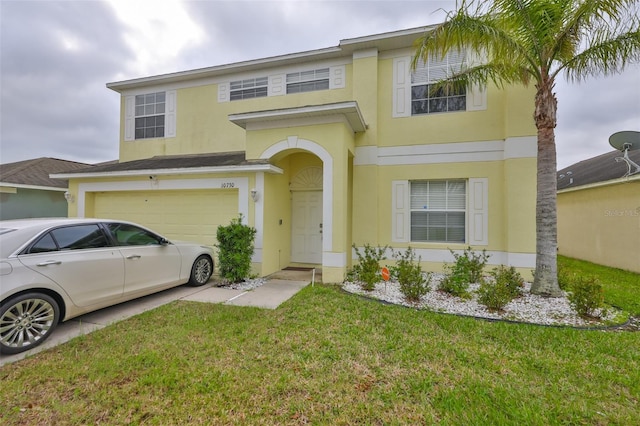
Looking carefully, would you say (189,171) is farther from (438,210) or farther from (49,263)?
(438,210)

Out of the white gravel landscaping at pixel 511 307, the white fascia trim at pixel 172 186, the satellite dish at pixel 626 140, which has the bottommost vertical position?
the white gravel landscaping at pixel 511 307

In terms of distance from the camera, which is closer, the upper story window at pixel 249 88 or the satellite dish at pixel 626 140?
the satellite dish at pixel 626 140

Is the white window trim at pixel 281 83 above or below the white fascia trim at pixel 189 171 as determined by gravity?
above

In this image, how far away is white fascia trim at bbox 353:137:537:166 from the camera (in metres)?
7.11

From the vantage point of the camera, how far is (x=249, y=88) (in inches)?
386

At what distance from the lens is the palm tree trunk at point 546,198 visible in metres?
5.54

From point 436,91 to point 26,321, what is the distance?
31.2ft

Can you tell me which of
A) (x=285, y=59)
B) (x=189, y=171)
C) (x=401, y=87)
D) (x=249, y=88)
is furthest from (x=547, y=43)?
(x=189, y=171)

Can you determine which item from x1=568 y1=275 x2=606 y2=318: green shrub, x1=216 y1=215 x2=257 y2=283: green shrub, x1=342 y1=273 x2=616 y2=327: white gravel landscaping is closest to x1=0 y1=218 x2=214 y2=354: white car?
x1=216 y1=215 x2=257 y2=283: green shrub

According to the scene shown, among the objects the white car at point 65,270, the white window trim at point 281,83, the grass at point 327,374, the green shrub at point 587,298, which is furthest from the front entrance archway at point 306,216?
the green shrub at point 587,298

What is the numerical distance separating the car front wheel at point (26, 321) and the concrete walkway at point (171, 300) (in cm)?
11

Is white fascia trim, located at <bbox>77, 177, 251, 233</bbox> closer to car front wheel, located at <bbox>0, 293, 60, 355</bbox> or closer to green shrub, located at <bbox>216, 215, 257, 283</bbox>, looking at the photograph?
green shrub, located at <bbox>216, 215, 257, 283</bbox>

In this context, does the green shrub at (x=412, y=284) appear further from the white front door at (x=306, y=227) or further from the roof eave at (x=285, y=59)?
the roof eave at (x=285, y=59)

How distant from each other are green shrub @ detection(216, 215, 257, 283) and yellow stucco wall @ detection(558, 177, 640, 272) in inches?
459
